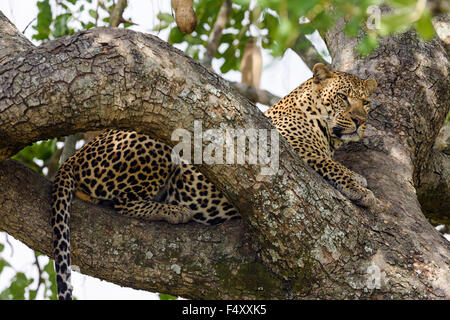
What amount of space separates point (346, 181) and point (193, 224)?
1.55 m

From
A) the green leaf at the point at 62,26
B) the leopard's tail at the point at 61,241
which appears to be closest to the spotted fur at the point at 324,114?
the leopard's tail at the point at 61,241

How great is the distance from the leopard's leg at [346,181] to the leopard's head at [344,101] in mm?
646

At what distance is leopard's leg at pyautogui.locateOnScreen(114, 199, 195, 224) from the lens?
219 inches

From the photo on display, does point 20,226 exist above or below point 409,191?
below

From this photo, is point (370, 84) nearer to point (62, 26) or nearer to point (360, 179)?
point (360, 179)

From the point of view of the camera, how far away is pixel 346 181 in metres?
5.79

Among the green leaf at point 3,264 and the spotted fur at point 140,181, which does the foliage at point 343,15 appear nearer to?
the spotted fur at point 140,181

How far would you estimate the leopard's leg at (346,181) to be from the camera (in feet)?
17.7

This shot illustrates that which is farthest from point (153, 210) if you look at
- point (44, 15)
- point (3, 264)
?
point (3, 264)

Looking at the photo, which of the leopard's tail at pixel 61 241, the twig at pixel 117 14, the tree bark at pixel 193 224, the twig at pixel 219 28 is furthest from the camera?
the twig at pixel 219 28

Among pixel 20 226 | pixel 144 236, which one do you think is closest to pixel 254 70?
pixel 144 236
